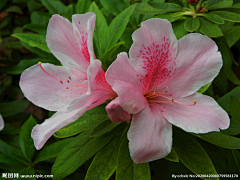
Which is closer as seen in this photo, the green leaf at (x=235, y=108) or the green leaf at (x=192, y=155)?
the green leaf at (x=192, y=155)

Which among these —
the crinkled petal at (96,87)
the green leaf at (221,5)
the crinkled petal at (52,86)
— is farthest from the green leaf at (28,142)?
the green leaf at (221,5)

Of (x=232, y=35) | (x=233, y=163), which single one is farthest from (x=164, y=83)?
(x=232, y=35)

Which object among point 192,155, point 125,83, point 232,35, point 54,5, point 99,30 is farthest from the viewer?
point 54,5

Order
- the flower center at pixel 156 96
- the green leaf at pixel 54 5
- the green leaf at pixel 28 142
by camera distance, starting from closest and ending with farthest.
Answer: the flower center at pixel 156 96 → the green leaf at pixel 28 142 → the green leaf at pixel 54 5

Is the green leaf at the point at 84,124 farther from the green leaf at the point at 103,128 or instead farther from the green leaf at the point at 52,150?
the green leaf at the point at 52,150

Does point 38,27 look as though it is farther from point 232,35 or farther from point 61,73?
point 232,35

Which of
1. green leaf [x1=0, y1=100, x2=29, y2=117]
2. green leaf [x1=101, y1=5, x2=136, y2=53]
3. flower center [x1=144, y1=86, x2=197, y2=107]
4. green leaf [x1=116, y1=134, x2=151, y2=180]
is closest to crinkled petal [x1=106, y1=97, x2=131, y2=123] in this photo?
flower center [x1=144, y1=86, x2=197, y2=107]
